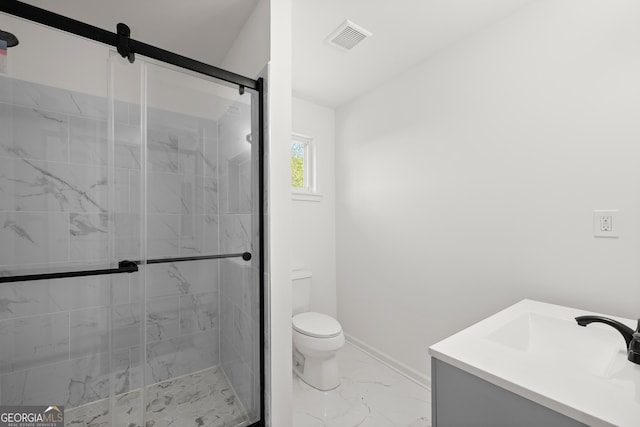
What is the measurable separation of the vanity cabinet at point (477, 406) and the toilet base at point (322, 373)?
122 cm

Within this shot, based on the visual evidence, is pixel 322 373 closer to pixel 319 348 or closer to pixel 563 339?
pixel 319 348

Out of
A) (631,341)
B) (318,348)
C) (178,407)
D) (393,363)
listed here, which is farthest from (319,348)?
(631,341)

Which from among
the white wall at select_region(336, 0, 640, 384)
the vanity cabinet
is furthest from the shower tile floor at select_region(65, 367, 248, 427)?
the white wall at select_region(336, 0, 640, 384)

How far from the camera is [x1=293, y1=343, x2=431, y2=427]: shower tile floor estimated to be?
5.38 ft

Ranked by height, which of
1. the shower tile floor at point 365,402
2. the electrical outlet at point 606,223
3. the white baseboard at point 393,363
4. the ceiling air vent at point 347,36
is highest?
the ceiling air vent at point 347,36

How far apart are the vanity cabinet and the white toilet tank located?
159cm

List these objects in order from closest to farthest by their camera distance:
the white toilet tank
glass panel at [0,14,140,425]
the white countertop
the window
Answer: the white countertop
glass panel at [0,14,140,425]
the white toilet tank
the window

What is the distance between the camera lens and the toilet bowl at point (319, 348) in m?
1.87

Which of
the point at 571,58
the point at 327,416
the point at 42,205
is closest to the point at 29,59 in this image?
the point at 42,205

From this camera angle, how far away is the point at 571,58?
1.37 metres

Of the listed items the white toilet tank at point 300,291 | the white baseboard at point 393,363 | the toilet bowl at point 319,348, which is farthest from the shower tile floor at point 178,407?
the white baseboard at point 393,363

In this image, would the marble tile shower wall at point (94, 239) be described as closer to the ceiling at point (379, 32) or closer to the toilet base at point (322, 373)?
the toilet base at point (322, 373)

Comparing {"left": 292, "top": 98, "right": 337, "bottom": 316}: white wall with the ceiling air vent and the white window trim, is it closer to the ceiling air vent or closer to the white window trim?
the white window trim

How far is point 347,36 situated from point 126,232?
1.75m
